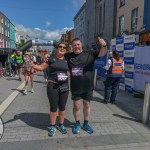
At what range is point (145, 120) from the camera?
221 inches

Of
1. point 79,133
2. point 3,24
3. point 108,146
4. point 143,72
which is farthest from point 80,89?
point 3,24

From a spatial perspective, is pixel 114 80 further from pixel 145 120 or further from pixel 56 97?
pixel 56 97

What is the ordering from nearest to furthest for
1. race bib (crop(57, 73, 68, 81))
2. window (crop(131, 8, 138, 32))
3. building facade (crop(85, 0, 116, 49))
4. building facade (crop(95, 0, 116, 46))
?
race bib (crop(57, 73, 68, 81)), window (crop(131, 8, 138, 32)), building facade (crop(95, 0, 116, 46)), building facade (crop(85, 0, 116, 49))

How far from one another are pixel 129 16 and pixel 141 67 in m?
10.9

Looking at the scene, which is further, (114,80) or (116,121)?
(114,80)

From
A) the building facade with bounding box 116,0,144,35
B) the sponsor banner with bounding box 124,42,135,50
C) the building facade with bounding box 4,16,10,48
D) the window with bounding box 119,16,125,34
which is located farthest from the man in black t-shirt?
the building facade with bounding box 4,16,10,48

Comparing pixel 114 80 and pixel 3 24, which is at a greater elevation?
pixel 3 24

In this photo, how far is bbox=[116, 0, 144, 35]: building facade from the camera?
54.0 ft

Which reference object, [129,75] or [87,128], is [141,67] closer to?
[129,75]

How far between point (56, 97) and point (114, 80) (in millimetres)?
3304

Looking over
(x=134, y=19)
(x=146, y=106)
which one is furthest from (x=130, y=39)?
(x=134, y=19)

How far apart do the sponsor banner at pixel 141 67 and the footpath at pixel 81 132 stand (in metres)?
1.34

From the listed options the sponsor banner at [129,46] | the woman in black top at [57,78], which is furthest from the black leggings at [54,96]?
the sponsor banner at [129,46]

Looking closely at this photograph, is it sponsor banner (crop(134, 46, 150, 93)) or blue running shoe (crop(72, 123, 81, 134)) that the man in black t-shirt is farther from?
sponsor banner (crop(134, 46, 150, 93))
